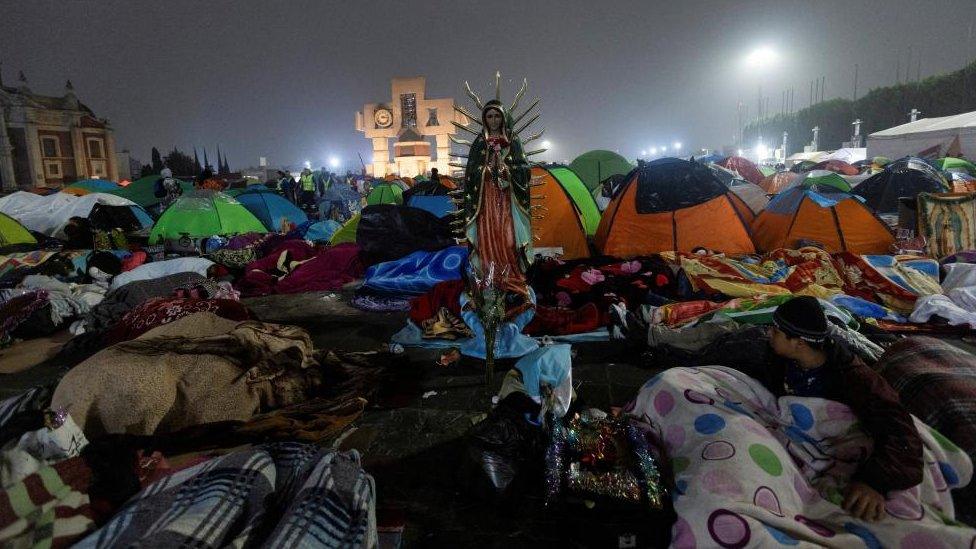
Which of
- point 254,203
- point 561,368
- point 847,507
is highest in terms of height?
point 254,203

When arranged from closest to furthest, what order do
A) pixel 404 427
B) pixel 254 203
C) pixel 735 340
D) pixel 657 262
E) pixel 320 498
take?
1. pixel 320 498
2. pixel 404 427
3. pixel 735 340
4. pixel 657 262
5. pixel 254 203

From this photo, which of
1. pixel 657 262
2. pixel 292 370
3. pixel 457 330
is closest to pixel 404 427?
pixel 292 370

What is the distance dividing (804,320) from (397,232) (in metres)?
6.90

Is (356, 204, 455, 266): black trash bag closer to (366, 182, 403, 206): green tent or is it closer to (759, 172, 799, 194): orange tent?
(366, 182, 403, 206): green tent

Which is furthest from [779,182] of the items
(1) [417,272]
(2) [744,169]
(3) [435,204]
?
(1) [417,272]

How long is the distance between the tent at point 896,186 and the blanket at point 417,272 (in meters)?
9.93

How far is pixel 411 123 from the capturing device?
48.9 m

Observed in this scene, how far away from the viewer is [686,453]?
8.38ft

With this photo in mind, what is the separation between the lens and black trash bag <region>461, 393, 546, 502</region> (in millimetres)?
2691

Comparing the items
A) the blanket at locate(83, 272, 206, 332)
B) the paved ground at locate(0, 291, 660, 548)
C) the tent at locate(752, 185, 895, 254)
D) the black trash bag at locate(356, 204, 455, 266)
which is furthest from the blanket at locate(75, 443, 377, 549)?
the tent at locate(752, 185, 895, 254)

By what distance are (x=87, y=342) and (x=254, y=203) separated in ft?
27.5

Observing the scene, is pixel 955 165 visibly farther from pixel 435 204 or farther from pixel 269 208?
pixel 269 208

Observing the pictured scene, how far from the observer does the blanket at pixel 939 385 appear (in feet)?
8.96

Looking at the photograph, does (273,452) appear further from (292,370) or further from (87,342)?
(87,342)
